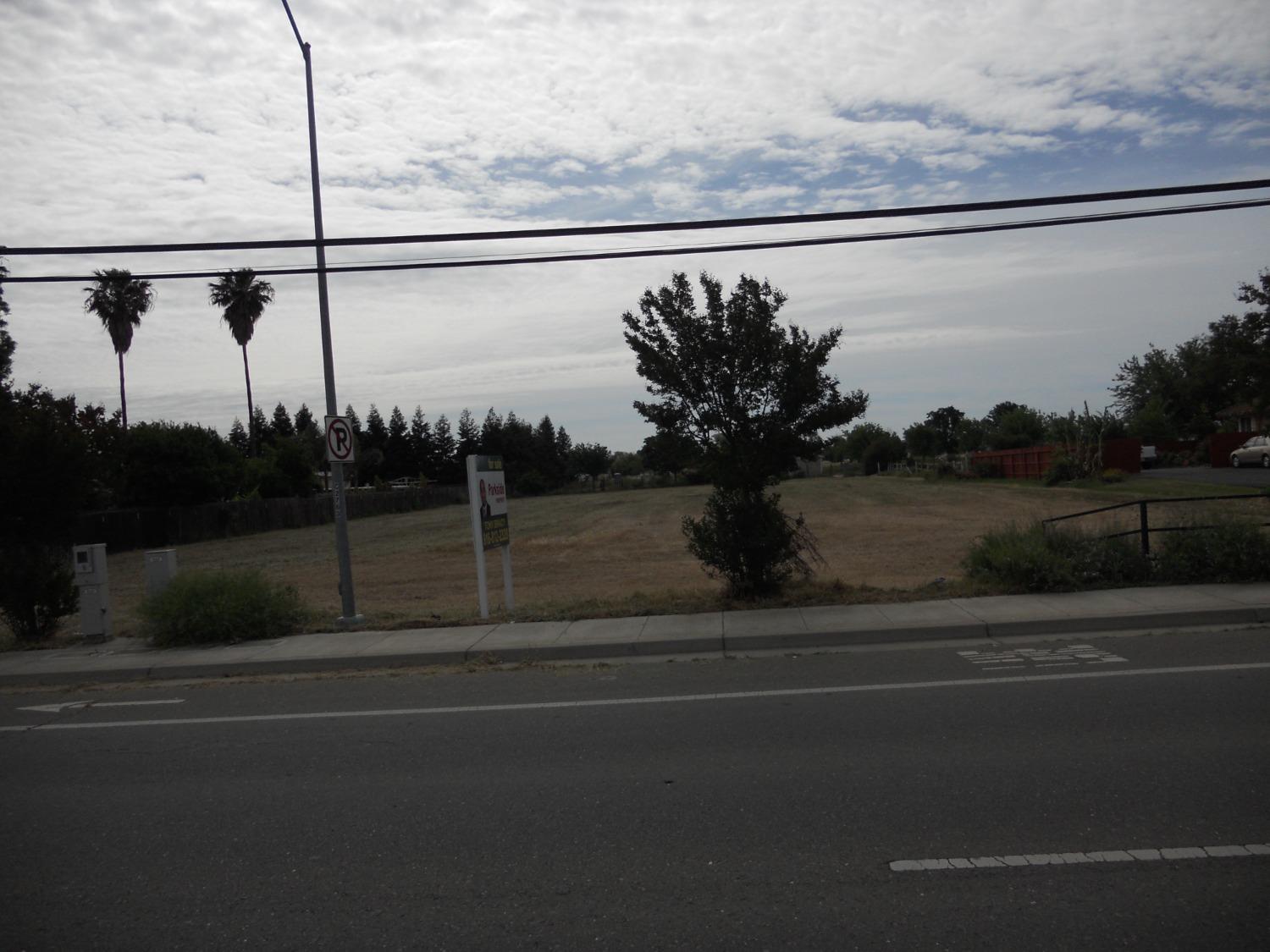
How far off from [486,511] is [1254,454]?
4899cm

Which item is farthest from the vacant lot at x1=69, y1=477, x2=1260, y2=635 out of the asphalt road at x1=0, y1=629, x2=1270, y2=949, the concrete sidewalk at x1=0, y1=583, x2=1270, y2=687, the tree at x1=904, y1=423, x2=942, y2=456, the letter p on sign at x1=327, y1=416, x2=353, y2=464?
the tree at x1=904, y1=423, x2=942, y2=456

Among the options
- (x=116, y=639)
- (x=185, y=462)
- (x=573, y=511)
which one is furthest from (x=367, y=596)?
(x=573, y=511)

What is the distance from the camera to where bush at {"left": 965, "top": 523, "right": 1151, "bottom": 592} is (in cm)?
1264

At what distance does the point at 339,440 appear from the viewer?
532 inches

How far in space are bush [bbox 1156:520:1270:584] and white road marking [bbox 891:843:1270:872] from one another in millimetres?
8653

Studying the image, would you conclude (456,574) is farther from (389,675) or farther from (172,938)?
(172,938)

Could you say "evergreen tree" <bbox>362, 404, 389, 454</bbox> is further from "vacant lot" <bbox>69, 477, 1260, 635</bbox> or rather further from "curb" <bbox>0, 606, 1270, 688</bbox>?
"curb" <bbox>0, 606, 1270, 688</bbox>

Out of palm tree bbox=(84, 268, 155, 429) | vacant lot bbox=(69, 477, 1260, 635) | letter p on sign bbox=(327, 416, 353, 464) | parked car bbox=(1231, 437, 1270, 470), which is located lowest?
vacant lot bbox=(69, 477, 1260, 635)

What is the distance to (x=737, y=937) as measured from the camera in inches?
167

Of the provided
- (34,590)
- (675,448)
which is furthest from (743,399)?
(34,590)

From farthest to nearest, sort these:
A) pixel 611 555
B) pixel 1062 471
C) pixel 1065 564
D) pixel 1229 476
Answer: pixel 1062 471 < pixel 1229 476 < pixel 611 555 < pixel 1065 564

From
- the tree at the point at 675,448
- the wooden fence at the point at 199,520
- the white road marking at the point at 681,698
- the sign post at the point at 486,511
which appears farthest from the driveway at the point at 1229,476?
the wooden fence at the point at 199,520

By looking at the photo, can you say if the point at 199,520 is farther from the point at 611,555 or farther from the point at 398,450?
the point at 398,450

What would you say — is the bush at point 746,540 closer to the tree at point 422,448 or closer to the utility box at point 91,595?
the utility box at point 91,595
